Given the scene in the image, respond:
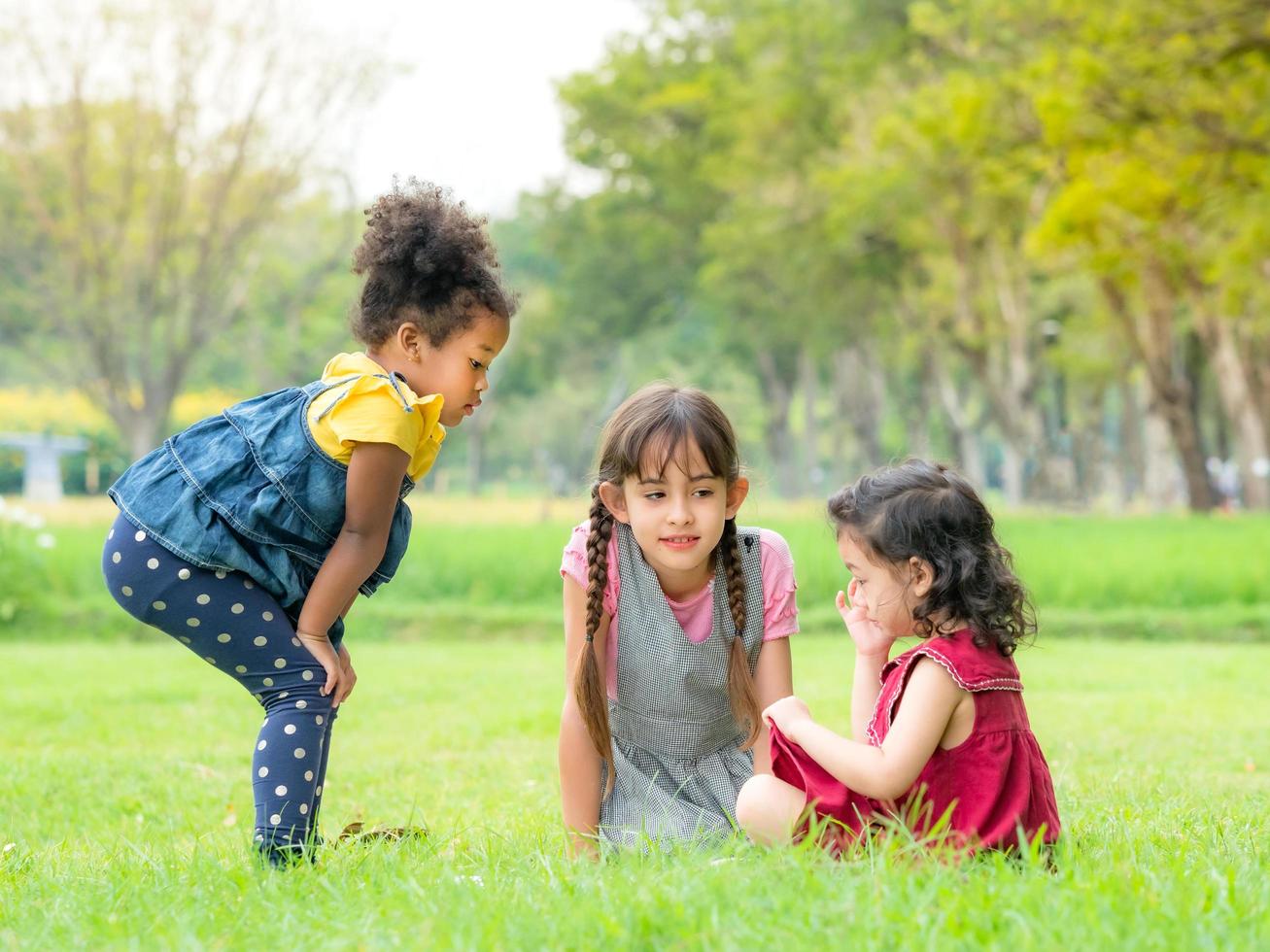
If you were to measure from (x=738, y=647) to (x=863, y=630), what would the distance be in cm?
44

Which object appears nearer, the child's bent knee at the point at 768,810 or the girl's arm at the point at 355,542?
the child's bent knee at the point at 768,810

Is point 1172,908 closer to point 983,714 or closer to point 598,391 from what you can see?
point 983,714

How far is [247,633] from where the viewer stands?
3131 millimetres

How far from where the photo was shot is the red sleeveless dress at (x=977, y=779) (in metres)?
2.71

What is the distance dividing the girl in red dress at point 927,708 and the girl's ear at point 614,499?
558 millimetres

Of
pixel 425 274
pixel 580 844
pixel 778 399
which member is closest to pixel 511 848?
pixel 580 844

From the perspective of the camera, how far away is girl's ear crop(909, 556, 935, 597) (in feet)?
9.29

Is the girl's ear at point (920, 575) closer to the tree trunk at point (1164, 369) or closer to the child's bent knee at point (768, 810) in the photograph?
the child's bent knee at point (768, 810)

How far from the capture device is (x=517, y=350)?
3962 cm

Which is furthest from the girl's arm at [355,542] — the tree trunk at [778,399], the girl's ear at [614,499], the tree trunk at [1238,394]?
the tree trunk at [778,399]

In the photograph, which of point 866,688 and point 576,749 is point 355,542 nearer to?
point 576,749

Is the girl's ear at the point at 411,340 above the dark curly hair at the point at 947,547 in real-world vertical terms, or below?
above

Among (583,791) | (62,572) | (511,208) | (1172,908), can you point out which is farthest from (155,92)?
(511,208)

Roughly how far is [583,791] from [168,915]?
1.19 metres
